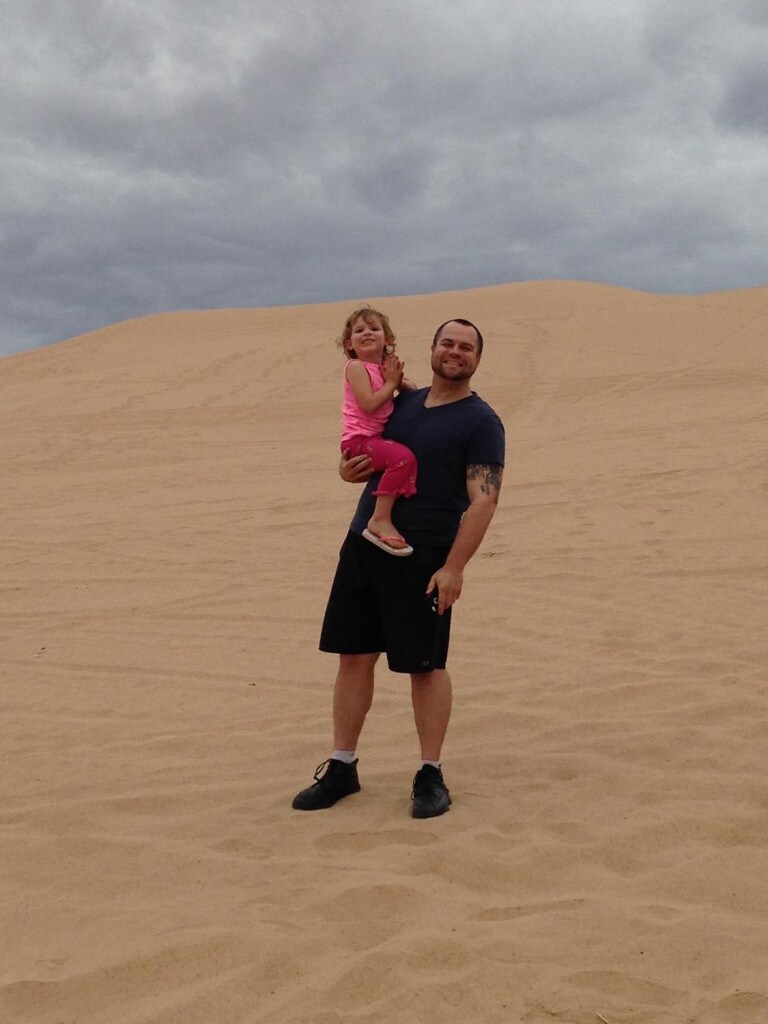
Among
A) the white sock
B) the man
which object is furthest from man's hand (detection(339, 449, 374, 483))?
the white sock

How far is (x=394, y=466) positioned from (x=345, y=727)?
1.12 m

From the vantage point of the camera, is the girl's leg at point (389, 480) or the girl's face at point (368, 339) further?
the girl's face at point (368, 339)

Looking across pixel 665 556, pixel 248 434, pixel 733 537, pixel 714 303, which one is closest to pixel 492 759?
pixel 665 556

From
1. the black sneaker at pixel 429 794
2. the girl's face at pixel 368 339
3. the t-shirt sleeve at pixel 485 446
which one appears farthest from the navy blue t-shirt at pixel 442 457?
the black sneaker at pixel 429 794

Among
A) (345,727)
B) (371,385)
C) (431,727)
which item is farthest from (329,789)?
(371,385)

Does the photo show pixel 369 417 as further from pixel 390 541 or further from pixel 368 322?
pixel 390 541

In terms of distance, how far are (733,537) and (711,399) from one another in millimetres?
8450

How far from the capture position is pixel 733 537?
337 inches

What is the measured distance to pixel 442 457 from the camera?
394cm

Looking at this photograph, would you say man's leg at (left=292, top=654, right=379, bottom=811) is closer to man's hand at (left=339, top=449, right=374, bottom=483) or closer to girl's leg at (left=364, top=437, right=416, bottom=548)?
girl's leg at (left=364, top=437, right=416, bottom=548)

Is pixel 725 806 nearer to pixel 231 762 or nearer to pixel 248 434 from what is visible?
pixel 231 762

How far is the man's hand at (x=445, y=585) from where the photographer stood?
384 centimetres

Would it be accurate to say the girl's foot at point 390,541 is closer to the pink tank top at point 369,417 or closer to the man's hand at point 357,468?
the man's hand at point 357,468

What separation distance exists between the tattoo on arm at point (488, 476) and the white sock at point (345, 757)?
1.26 m
